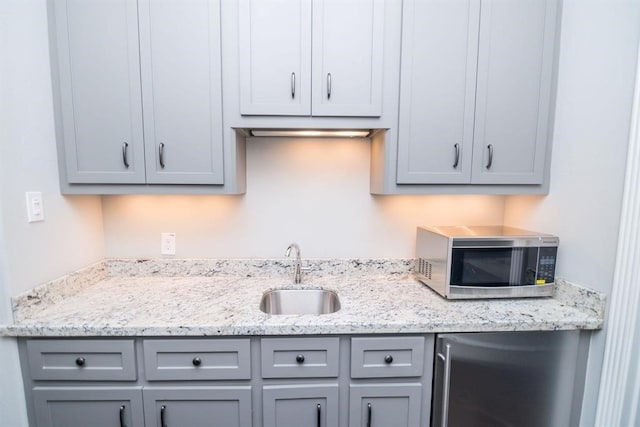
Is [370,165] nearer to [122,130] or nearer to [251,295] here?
[251,295]

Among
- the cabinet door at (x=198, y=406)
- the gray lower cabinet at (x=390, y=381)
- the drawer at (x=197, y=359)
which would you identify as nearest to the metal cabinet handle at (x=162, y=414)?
the cabinet door at (x=198, y=406)

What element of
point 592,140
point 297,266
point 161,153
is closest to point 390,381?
point 297,266

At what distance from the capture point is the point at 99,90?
129cm

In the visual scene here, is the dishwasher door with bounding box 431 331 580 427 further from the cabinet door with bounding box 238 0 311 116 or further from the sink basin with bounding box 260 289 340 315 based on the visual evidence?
the cabinet door with bounding box 238 0 311 116

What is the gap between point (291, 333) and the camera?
1107 mm

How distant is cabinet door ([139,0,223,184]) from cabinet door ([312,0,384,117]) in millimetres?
477

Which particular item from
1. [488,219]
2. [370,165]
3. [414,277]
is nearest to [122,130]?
[370,165]

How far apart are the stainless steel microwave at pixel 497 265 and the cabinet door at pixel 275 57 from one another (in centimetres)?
99

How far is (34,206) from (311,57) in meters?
1.39

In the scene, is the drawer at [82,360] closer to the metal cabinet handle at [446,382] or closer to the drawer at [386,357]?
the drawer at [386,357]

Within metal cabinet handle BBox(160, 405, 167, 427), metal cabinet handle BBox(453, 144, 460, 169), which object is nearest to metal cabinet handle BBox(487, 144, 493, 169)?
metal cabinet handle BBox(453, 144, 460, 169)

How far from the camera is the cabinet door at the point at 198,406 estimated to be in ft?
3.70

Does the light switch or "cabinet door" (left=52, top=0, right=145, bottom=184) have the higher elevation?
"cabinet door" (left=52, top=0, right=145, bottom=184)

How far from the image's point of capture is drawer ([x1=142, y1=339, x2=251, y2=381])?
1109 millimetres
